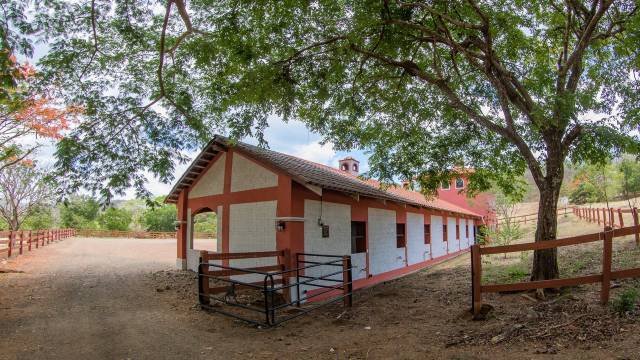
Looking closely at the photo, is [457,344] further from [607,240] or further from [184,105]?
[184,105]

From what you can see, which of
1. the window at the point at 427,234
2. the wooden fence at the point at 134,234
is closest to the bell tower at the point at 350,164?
the window at the point at 427,234

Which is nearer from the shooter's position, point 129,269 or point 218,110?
point 218,110

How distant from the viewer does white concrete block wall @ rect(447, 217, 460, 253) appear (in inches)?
934

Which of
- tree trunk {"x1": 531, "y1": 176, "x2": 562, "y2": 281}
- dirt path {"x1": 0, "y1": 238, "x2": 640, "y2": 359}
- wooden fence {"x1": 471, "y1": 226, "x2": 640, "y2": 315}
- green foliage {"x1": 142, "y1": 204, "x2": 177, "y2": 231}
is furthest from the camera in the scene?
green foliage {"x1": 142, "y1": 204, "x2": 177, "y2": 231}

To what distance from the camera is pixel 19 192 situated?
2861cm

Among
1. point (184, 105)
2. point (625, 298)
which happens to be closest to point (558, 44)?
point (625, 298)

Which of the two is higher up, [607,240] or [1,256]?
[607,240]

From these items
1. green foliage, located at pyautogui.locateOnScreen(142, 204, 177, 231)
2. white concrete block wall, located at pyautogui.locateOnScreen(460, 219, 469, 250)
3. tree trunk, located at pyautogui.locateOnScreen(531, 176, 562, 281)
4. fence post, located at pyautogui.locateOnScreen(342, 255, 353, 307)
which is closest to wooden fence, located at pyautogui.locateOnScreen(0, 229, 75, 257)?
fence post, located at pyautogui.locateOnScreen(342, 255, 353, 307)

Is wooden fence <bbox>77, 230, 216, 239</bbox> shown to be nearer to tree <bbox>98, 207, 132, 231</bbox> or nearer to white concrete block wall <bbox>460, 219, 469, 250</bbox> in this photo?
tree <bbox>98, 207, 132, 231</bbox>

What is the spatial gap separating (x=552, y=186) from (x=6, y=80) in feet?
33.3

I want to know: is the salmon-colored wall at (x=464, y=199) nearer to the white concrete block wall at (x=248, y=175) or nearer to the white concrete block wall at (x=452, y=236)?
the white concrete block wall at (x=452, y=236)

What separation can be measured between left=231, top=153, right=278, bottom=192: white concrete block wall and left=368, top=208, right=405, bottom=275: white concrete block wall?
4.25 metres

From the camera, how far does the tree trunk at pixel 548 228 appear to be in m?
7.70

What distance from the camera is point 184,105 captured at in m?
9.57
